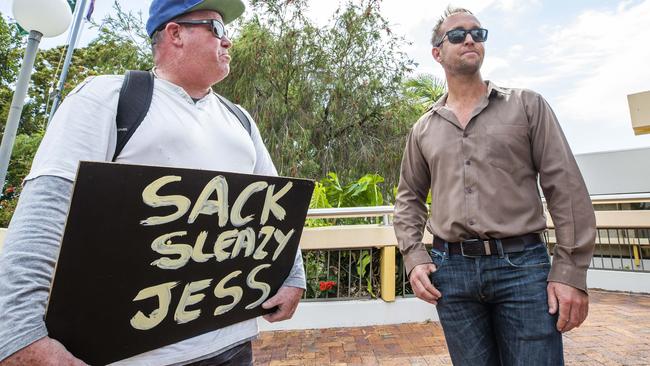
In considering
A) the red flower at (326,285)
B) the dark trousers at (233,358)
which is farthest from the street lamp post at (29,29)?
the dark trousers at (233,358)

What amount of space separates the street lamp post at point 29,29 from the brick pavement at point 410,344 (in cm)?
329

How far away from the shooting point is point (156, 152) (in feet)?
3.35

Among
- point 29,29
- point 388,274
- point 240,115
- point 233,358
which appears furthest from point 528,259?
point 29,29

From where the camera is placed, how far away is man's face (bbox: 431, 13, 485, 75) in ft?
5.48

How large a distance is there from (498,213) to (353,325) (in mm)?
3391

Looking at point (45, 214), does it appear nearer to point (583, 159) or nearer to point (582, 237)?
point (582, 237)

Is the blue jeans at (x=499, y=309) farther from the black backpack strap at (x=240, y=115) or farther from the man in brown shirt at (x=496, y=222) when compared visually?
the black backpack strap at (x=240, y=115)

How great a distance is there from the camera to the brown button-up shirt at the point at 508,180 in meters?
1.38

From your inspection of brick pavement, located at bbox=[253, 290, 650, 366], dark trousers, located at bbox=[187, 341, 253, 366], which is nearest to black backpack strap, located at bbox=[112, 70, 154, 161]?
dark trousers, located at bbox=[187, 341, 253, 366]

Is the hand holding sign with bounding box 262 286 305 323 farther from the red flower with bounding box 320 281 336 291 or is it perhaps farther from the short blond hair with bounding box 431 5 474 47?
the red flower with bounding box 320 281 336 291

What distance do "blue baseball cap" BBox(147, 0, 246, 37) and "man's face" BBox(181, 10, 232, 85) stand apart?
26mm

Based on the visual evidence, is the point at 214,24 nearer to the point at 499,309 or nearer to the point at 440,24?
the point at 440,24

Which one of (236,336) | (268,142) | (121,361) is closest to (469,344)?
(236,336)

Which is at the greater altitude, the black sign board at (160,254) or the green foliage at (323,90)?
the green foliage at (323,90)
